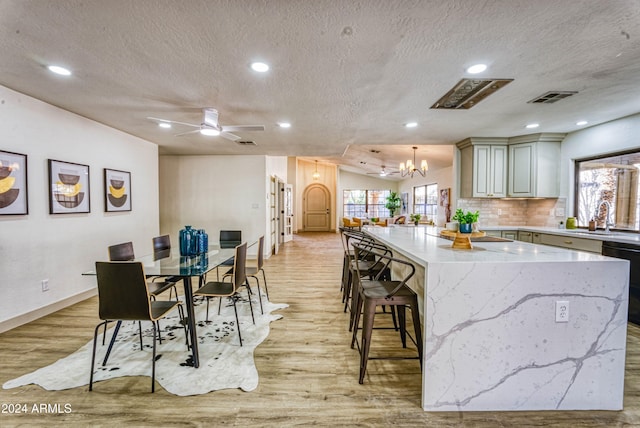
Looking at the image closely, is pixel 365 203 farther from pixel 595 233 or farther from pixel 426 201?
pixel 595 233

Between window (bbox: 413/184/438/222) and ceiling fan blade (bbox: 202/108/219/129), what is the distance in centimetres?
673

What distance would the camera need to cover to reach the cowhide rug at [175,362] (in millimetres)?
1882

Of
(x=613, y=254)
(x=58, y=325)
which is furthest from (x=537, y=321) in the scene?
Answer: (x=58, y=325)

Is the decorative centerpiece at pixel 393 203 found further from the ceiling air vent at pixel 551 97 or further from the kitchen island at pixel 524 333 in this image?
the kitchen island at pixel 524 333

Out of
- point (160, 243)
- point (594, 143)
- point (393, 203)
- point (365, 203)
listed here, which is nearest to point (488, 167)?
point (594, 143)

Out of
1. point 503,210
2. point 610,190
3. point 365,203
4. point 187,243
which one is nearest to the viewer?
point 187,243

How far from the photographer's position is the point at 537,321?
162 centimetres

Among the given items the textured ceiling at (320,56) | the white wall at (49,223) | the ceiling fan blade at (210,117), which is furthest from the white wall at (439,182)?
the white wall at (49,223)

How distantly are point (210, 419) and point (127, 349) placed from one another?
1225 mm

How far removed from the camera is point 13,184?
8.76 ft

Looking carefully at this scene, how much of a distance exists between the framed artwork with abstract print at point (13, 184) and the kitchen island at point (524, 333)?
12.1 ft

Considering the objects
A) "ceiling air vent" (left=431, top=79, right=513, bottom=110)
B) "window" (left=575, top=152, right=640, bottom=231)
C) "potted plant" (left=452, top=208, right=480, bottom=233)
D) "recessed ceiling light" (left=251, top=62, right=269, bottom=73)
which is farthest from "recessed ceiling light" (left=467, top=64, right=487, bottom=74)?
"window" (left=575, top=152, right=640, bottom=231)

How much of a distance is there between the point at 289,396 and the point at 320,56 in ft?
7.64

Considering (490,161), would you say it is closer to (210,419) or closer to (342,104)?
(342,104)
